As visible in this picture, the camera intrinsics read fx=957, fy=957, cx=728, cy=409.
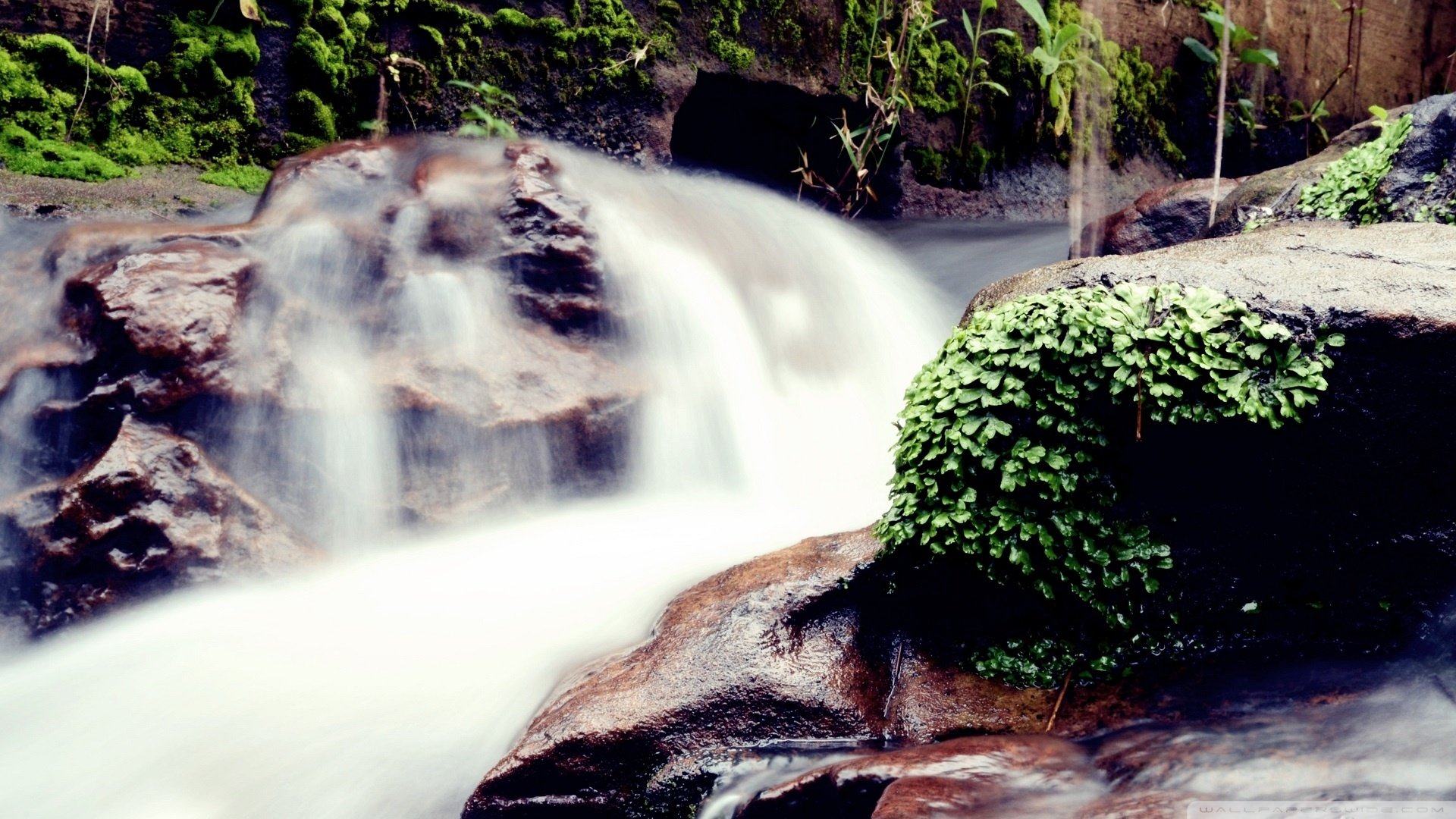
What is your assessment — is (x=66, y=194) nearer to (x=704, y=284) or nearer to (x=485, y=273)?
(x=485, y=273)

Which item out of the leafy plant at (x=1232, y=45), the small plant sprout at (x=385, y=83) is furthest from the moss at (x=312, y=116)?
the leafy plant at (x=1232, y=45)

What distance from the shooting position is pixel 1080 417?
9.53 feet

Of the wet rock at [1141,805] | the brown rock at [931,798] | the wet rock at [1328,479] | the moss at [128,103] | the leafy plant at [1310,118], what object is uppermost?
the leafy plant at [1310,118]

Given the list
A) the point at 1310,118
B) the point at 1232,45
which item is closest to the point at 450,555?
the point at 1232,45

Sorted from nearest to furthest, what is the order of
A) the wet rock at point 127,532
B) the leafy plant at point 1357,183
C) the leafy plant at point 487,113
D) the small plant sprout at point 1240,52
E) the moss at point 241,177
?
the wet rock at point 127,532
the leafy plant at point 1357,183
the moss at point 241,177
the leafy plant at point 487,113
the small plant sprout at point 1240,52

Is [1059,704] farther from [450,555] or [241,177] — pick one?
[241,177]

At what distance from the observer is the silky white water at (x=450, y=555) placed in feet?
9.83

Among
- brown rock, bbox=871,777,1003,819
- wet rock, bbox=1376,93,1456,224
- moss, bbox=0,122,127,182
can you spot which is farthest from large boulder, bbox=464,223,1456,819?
moss, bbox=0,122,127,182

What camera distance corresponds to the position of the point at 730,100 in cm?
805

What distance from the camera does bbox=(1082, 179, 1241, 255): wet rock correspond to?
6711 millimetres

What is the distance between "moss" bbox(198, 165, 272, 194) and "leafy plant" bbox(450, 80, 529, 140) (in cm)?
129

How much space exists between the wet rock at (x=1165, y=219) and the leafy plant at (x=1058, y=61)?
1.71 m

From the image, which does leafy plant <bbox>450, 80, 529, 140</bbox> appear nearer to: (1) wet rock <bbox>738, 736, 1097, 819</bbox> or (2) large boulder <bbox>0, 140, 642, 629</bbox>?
(2) large boulder <bbox>0, 140, 642, 629</bbox>

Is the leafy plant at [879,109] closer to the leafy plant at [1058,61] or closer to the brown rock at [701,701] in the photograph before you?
the leafy plant at [1058,61]
